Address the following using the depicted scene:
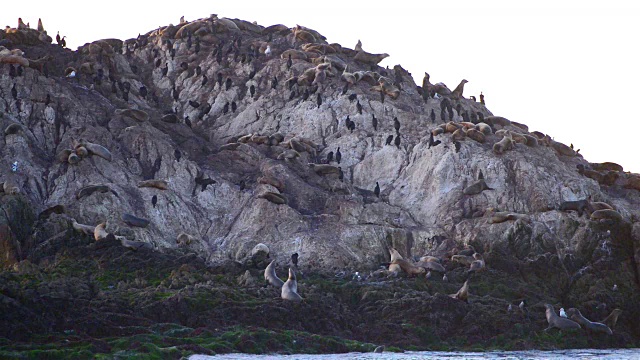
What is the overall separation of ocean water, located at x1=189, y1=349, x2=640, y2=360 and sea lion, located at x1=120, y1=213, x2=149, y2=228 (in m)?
13.3

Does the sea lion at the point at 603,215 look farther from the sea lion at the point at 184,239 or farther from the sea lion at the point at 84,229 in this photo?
the sea lion at the point at 84,229

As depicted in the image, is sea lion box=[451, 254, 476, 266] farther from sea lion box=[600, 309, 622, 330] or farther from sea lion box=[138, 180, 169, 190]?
sea lion box=[138, 180, 169, 190]

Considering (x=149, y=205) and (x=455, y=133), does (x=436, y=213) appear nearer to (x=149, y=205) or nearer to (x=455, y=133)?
(x=455, y=133)

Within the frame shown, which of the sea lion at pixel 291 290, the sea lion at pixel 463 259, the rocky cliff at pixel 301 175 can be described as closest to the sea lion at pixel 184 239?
the rocky cliff at pixel 301 175

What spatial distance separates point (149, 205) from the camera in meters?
49.4

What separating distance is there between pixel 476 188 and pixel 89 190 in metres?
15.0

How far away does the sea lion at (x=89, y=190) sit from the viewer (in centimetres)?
4827

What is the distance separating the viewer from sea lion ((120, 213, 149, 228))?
47312 mm

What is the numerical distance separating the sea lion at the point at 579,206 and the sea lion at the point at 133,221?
52.6 feet

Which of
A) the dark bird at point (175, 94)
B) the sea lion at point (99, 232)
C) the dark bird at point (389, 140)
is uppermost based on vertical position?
the dark bird at point (175, 94)

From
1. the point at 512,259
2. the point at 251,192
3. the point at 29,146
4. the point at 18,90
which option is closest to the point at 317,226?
the point at 251,192

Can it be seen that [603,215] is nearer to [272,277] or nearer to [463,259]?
A: [463,259]

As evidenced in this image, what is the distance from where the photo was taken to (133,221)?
1865 inches

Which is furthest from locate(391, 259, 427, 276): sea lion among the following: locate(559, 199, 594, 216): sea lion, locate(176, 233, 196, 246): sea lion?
locate(559, 199, 594, 216): sea lion
